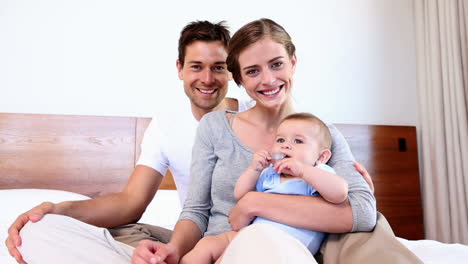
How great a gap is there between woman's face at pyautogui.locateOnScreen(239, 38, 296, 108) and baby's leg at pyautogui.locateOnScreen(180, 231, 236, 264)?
18.1 inches

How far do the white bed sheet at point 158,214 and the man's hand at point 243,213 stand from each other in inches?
24.8

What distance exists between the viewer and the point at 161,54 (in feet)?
8.93

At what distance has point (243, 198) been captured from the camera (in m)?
1.19

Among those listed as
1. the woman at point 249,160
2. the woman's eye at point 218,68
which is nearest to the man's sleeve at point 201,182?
the woman at point 249,160

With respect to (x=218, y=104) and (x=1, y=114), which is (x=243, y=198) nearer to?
(x=218, y=104)

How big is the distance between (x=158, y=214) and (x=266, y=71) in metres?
1.20

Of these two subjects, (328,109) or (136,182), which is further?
(328,109)

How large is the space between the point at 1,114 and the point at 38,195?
1.89 feet

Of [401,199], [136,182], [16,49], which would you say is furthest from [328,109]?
[16,49]

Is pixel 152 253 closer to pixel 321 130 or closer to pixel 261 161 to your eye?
pixel 261 161

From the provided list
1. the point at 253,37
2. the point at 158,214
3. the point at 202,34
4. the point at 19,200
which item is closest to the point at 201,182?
the point at 253,37

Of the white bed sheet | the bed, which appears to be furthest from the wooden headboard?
the white bed sheet

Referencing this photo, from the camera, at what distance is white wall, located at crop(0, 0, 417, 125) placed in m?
2.46

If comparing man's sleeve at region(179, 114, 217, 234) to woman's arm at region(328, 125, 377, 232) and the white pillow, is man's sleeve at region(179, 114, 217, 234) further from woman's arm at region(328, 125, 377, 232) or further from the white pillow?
the white pillow
